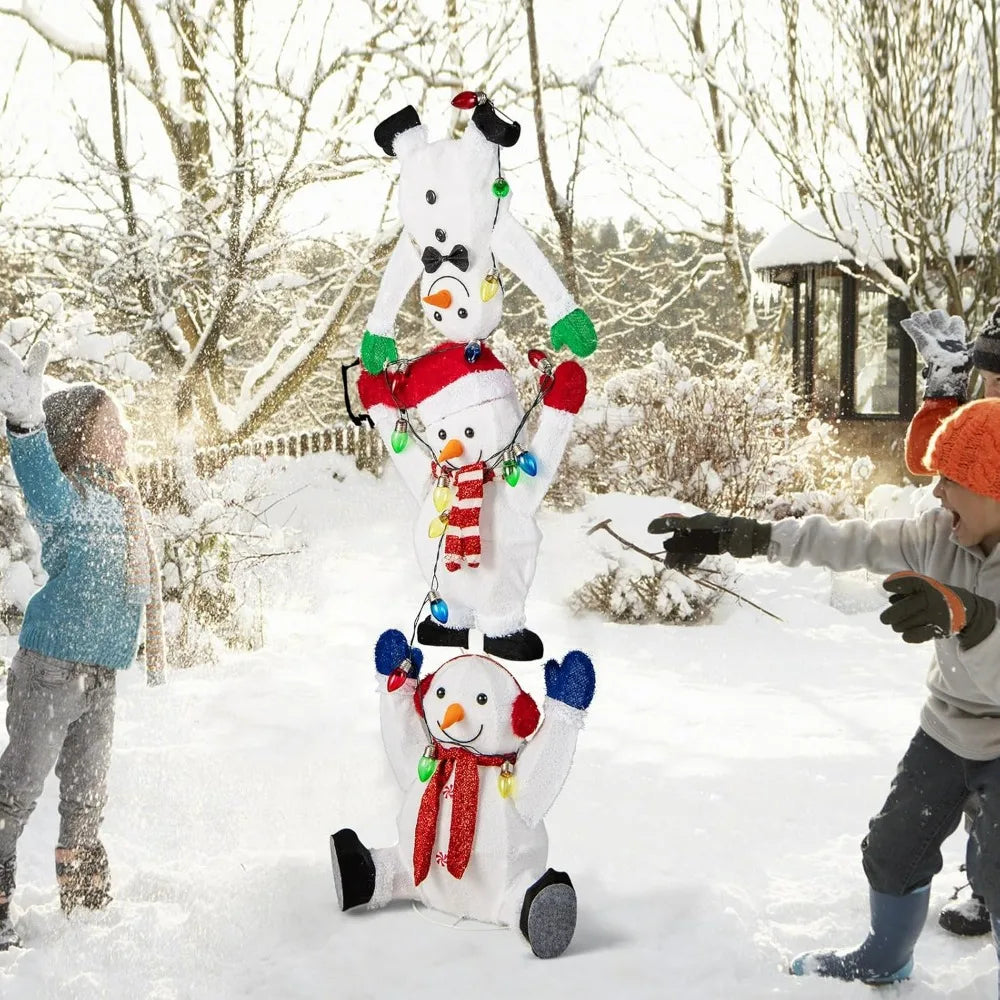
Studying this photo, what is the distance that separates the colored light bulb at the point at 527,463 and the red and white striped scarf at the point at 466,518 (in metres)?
0.09

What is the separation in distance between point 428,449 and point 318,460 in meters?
10.2

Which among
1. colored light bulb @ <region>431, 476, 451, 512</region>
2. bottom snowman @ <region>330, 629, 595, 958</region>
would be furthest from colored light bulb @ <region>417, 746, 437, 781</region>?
colored light bulb @ <region>431, 476, 451, 512</region>

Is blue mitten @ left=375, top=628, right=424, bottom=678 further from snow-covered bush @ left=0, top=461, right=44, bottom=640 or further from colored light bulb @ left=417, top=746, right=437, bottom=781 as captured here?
snow-covered bush @ left=0, top=461, right=44, bottom=640

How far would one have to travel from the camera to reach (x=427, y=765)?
8.89 ft

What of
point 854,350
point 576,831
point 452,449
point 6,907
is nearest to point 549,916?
point 576,831

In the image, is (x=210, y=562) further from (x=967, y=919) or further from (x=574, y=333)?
(x=967, y=919)

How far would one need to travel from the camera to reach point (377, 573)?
813 centimetres

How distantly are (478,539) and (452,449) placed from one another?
243 mm

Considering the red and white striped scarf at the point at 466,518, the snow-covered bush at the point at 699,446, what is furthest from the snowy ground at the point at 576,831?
the snow-covered bush at the point at 699,446

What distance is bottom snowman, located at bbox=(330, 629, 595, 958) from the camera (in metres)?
2.64

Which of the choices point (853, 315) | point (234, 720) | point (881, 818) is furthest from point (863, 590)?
point (853, 315)

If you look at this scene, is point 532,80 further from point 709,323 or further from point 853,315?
point 709,323

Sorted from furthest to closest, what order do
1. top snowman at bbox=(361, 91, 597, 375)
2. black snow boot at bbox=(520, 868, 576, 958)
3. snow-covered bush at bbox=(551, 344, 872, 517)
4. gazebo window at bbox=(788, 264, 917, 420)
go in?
1. gazebo window at bbox=(788, 264, 917, 420)
2. snow-covered bush at bbox=(551, 344, 872, 517)
3. top snowman at bbox=(361, 91, 597, 375)
4. black snow boot at bbox=(520, 868, 576, 958)

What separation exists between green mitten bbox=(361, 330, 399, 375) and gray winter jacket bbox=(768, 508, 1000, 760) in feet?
3.66
